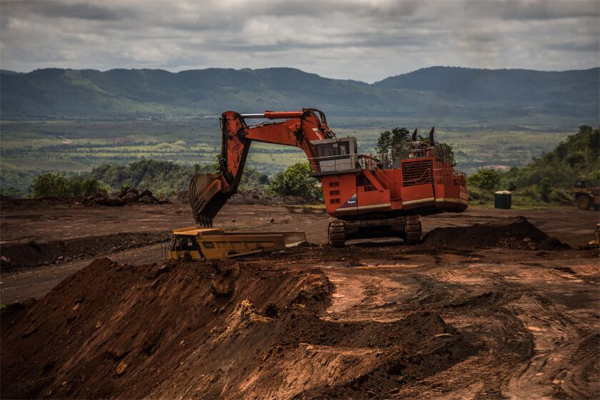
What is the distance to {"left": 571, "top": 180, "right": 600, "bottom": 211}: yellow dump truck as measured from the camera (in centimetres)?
6116

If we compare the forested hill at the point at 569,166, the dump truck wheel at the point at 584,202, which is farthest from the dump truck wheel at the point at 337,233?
the forested hill at the point at 569,166

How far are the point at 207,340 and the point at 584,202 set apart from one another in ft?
148

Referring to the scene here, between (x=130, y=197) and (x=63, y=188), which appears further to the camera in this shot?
(x=63, y=188)

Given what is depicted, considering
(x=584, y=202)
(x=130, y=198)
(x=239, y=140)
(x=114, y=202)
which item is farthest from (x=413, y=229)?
(x=130, y=198)

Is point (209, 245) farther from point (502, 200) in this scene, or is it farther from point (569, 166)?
point (569, 166)

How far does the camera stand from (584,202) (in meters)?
61.9

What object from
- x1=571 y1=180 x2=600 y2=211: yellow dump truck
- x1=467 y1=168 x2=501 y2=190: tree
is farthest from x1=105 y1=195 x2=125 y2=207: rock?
x1=467 y1=168 x2=501 y2=190: tree

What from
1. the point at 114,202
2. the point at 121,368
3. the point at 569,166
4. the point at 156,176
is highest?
the point at 114,202

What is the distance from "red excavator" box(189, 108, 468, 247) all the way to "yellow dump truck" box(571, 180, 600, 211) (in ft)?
95.2

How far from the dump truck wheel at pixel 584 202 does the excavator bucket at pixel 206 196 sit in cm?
3461

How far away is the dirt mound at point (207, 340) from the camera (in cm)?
1712

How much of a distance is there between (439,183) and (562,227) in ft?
60.2

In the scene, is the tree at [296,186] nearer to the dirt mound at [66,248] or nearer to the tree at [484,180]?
the tree at [484,180]

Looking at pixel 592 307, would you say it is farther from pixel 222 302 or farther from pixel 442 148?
pixel 442 148
